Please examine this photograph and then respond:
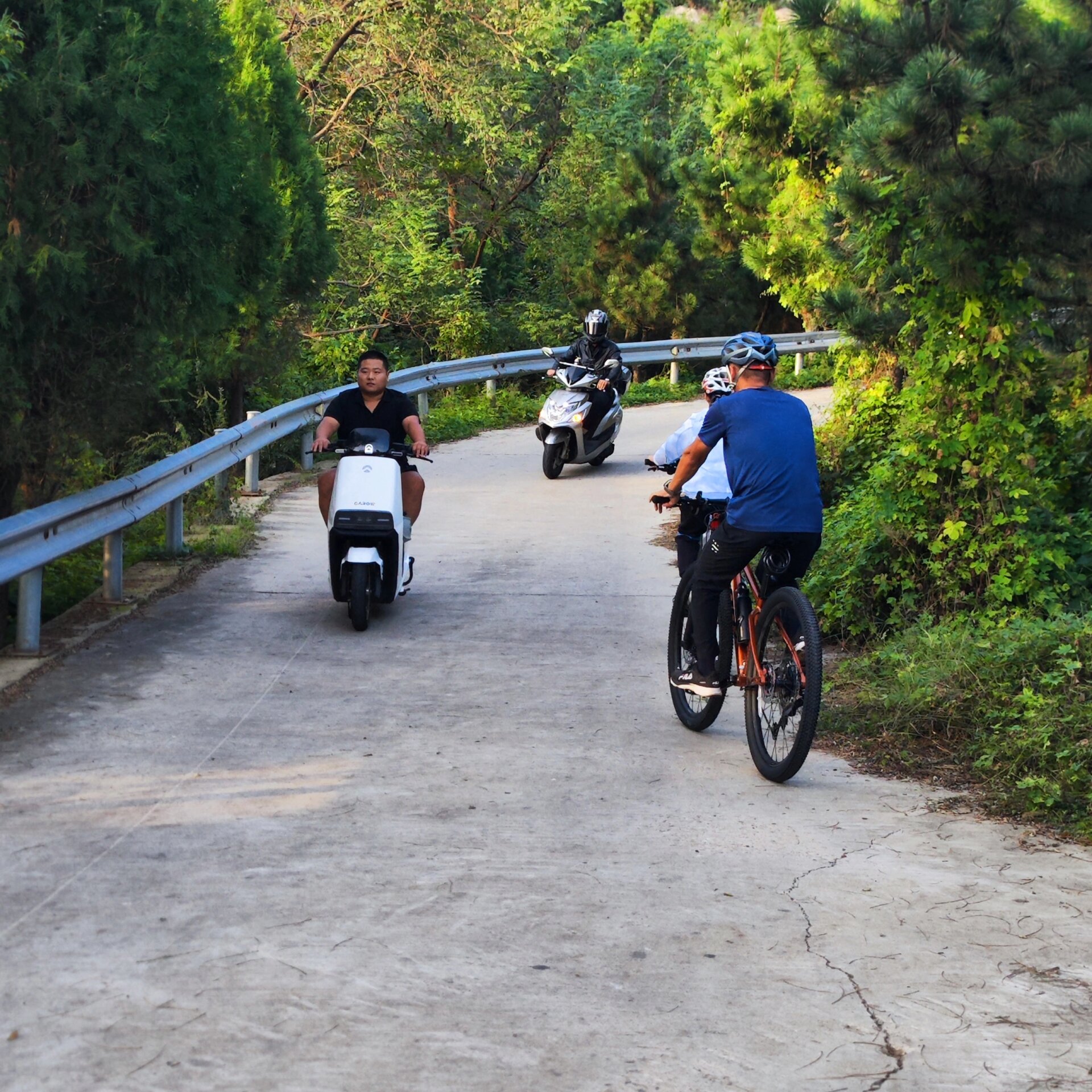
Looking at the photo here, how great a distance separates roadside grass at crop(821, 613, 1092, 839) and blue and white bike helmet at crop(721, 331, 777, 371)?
1.79m

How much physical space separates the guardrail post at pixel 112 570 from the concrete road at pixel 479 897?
919mm

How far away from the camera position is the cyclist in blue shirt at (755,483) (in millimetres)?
7258

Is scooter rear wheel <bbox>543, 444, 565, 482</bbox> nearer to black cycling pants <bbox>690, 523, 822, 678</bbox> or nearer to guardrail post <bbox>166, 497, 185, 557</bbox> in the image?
guardrail post <bbox>166, 497, 185, 557</bbox>

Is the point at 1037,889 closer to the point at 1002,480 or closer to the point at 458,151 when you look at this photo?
the point at 1002,480

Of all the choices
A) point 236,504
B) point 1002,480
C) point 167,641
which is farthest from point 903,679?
point 236,504

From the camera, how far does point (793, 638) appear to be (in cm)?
699

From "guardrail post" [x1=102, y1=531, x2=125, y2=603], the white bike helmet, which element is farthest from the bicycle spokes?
"guardrail post" [x1=102, y1=531, x2=125, y2=603]

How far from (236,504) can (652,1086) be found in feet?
35.8

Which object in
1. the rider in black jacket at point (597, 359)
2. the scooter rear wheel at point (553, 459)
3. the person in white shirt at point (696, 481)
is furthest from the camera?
the scooter rear wheel at point (553, 459)

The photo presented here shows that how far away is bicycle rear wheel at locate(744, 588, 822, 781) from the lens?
673cm

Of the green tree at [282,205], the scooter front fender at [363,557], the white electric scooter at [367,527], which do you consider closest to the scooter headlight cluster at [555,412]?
the green tree at [282,205]

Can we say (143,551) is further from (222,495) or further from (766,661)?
(766,661)

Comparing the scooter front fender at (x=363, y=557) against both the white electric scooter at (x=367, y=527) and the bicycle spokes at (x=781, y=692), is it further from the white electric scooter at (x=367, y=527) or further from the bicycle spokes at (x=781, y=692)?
the bicycle spokes at (x=781, y=692)

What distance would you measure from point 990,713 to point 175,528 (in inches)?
266
